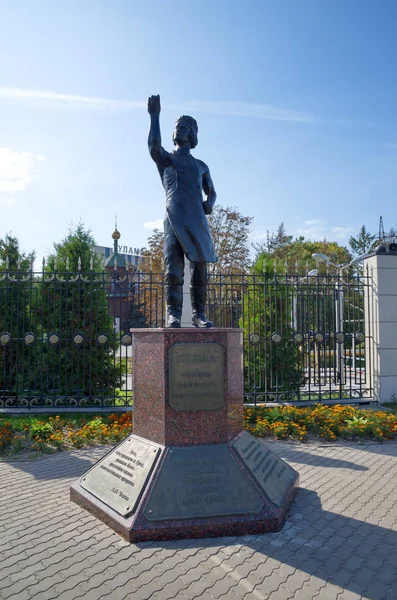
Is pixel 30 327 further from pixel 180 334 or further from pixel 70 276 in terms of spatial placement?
pixel 180 334

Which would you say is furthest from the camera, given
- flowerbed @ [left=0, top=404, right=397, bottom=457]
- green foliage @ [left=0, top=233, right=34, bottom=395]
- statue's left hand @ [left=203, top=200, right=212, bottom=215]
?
green foliage @ [left=0, top=233, right=34, bottom=395]

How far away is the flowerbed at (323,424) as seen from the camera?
20.7ft

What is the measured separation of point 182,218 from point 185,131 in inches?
35.0

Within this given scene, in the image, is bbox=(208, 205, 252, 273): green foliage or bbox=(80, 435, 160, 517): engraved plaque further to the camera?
bbox=(208, 205, 252, 273): green foliage

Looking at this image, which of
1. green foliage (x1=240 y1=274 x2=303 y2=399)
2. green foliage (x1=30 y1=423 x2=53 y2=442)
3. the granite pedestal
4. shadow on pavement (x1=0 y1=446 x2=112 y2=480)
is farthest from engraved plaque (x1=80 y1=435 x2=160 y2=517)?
green foliage (x1=240 y1=274 x2=303 y2=399)

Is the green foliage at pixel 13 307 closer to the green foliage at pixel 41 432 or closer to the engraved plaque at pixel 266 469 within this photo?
the green foliage at pixel 41 432

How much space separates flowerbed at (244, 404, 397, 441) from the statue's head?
4102 mm

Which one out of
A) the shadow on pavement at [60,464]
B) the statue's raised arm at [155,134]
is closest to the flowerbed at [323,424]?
the shadow on pavement at [60,464]

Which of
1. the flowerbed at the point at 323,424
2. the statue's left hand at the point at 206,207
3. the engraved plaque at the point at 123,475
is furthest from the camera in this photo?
the flowerbed at the point at 323,424

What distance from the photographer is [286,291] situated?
907cm

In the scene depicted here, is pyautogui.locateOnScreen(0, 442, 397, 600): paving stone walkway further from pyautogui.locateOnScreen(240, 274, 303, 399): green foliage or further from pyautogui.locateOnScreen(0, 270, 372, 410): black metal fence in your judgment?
pyautogui.locateOnScreen(240, 274, 303, 399): green foliage

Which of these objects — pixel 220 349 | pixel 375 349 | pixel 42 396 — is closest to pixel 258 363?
pixel 375 349

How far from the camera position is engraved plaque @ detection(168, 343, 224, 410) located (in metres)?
3.58

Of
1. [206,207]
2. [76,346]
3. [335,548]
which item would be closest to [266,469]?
[335,548]
